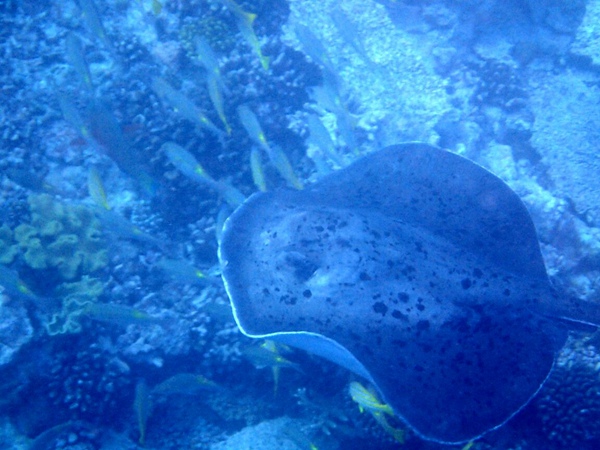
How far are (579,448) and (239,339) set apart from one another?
378 cm

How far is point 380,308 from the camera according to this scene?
3.52 m

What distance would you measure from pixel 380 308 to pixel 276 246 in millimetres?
1122

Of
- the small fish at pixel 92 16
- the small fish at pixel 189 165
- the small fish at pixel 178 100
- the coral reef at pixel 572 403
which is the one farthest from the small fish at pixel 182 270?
the coral reef at pixel 572 403

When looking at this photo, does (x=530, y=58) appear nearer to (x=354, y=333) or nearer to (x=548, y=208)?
(x=548, y=208)

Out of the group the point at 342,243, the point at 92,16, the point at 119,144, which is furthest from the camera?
the point at 92,16

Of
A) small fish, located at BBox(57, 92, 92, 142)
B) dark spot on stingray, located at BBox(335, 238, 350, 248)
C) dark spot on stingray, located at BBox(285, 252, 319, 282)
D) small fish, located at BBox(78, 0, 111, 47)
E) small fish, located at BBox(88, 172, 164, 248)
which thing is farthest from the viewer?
small fish, located at BBox(78, 0, 111, 47)

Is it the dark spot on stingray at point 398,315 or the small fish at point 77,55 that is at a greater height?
the small fish at point 77,55

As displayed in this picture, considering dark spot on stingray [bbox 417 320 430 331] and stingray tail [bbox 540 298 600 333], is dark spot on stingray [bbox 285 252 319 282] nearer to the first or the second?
dark spot on stingray [bbox 417 320 430 331]

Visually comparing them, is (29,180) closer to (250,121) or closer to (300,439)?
(250,121)

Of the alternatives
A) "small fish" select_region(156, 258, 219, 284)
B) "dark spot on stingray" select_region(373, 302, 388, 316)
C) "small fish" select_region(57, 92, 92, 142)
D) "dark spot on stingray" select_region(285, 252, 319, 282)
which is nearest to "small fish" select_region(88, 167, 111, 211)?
"small fish" select_region(57, 92, 92, 142)

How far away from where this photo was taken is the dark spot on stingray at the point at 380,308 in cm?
350

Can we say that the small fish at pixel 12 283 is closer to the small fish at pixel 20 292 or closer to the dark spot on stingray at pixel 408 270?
the small fish at pixel 20 292

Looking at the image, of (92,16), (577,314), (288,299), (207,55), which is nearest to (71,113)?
(92,16)

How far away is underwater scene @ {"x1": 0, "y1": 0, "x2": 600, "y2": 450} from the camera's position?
11.6 ft
